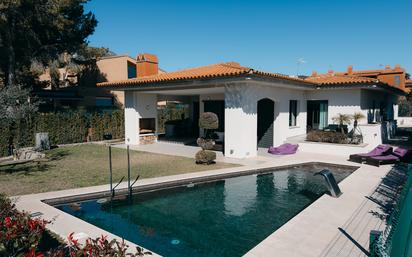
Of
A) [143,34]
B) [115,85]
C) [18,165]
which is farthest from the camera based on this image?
[143,34]

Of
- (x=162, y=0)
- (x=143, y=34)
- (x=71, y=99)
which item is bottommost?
(x=71, y=99)

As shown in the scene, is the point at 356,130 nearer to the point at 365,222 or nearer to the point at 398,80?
the point at 365,222

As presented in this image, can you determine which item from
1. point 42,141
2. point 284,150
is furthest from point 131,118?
point 284,150

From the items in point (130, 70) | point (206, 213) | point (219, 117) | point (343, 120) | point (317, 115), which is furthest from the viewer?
point (130, 70)

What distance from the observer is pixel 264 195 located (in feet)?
35.5

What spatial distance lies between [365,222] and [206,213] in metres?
4.33

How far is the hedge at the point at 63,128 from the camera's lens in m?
19.0

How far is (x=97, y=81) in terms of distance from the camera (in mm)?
36938

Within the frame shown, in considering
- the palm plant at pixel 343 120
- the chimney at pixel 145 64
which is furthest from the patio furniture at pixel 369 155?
the chimney at pixel 145 64

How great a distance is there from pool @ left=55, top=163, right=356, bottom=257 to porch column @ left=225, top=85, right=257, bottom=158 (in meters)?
3.83

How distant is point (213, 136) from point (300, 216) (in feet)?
49.1

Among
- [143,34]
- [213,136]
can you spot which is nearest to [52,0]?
[143,34]

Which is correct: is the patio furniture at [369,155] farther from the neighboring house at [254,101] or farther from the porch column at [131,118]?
the porch column at [131,118]

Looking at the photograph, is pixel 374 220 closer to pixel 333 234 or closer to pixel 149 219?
pixel 333 234
